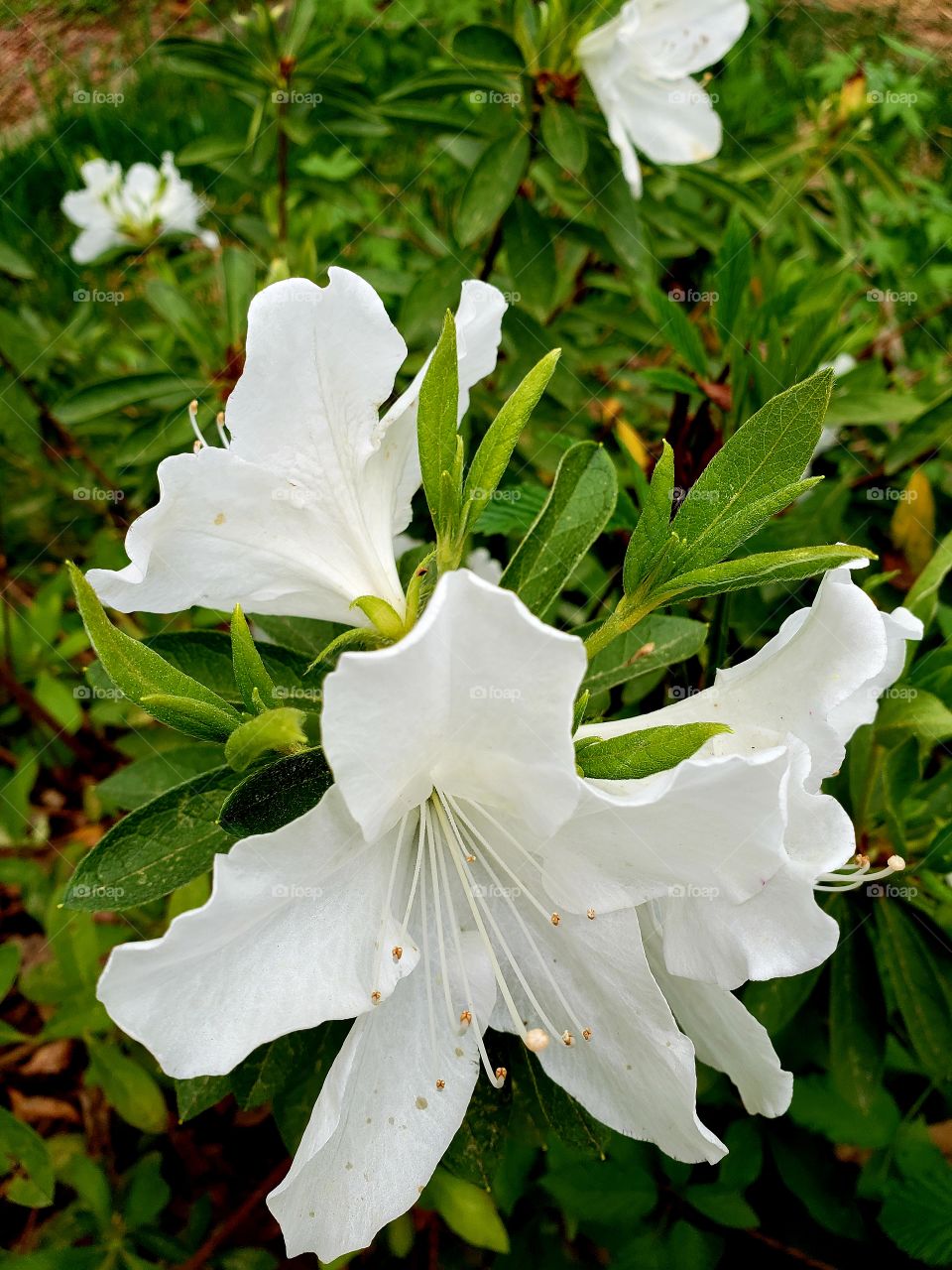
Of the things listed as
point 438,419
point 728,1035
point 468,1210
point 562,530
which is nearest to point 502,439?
point 438,419

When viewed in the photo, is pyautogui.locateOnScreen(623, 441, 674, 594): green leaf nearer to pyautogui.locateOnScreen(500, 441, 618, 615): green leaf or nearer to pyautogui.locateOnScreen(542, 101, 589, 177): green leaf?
pyautogui.locateOnScreen(500, 441, 618, 615): green leaf

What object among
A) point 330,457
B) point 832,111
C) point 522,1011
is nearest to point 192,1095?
point 522,1011

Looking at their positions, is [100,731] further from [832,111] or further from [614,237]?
[832,111]

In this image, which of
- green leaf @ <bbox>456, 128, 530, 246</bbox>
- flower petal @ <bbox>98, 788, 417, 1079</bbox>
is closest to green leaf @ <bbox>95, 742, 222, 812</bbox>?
flower petal @ <bbox>98, 788, 417, 1079</bbox>

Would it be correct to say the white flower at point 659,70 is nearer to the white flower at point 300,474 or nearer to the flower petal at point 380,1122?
the white flower at point 300,474

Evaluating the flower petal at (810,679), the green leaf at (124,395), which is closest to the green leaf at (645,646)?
the flower petal at (810,679)

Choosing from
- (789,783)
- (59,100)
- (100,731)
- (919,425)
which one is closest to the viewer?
(789,783)

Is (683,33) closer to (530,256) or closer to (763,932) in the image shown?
(530,256)
